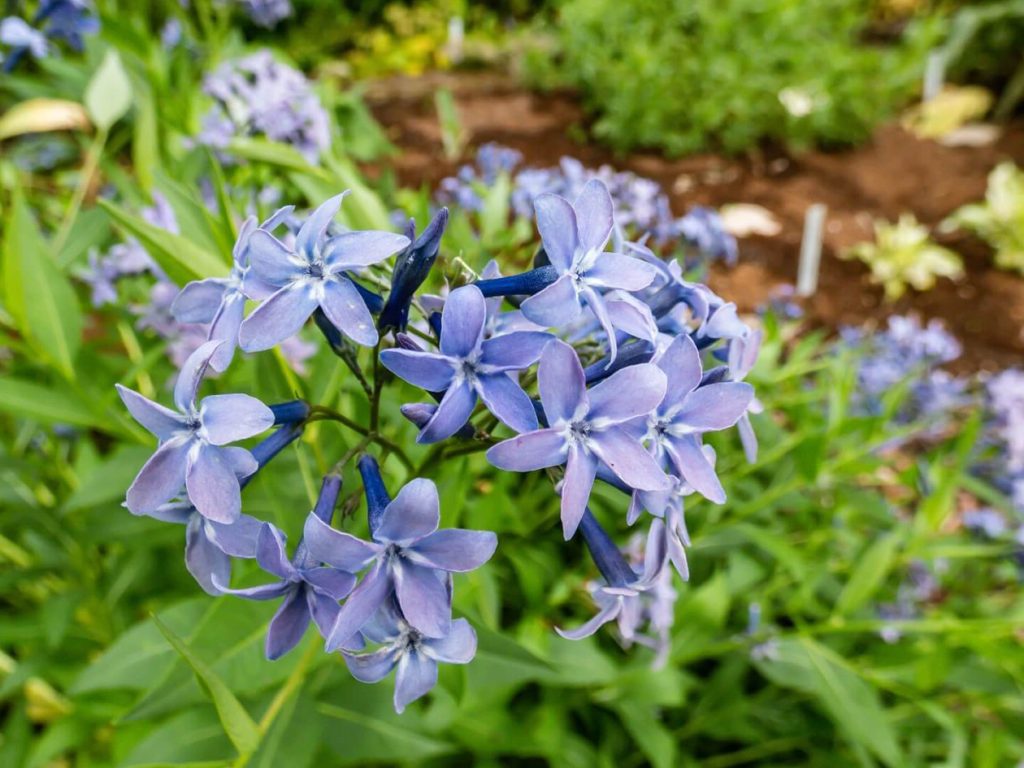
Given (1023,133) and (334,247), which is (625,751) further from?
(1023,133)

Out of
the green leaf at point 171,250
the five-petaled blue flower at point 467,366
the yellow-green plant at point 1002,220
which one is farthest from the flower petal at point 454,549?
the yellow-green plant at point 1002,220

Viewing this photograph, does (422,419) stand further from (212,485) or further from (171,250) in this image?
(171,250)

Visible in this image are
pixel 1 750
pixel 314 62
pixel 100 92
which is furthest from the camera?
pixel 314 62

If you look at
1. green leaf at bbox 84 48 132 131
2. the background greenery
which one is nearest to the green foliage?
the background greenery

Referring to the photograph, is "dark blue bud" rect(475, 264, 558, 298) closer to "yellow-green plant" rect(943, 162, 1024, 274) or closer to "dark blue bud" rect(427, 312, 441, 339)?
"dark blue bud" rect(427, 312, 441, 339)

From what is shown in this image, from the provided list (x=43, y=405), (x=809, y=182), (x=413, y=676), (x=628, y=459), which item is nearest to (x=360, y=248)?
(x=628, y=459)

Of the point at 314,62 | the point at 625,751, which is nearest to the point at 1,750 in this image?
the point at 625,751
